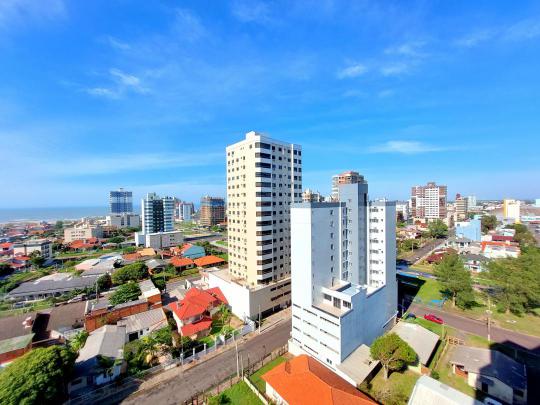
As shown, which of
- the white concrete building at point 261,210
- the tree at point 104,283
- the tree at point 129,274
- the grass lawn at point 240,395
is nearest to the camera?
the grass lawn at point 240,395

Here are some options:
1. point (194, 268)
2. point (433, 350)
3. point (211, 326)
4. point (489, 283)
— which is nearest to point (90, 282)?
point (194, 268)

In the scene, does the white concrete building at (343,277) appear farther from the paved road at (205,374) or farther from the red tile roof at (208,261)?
the red tile roof at (208,261)

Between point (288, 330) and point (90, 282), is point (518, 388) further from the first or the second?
point (90, 282)

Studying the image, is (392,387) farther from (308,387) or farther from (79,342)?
(79,342)

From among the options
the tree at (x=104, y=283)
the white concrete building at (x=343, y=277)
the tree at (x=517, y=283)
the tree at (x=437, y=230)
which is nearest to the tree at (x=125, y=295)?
the tree at (x=104, y=283)

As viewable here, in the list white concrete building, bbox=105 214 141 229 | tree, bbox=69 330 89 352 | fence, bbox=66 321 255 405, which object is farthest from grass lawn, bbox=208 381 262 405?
white concrete building, bbox=105 214 141 229

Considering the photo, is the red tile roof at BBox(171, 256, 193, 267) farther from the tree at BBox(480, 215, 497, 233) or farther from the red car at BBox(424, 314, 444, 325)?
the tree at BBox(480, 215, 497, 233)
